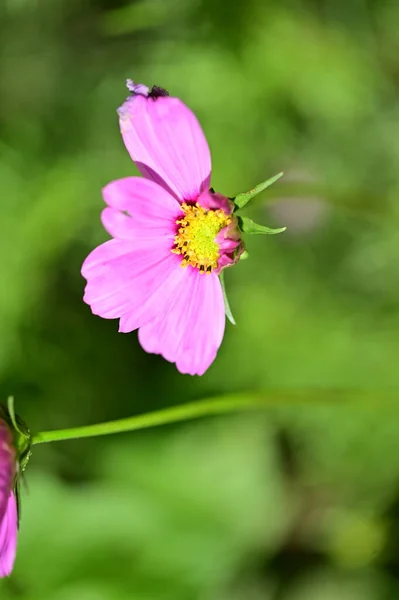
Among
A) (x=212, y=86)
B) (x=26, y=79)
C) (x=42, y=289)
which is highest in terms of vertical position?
(x=26, y=79)

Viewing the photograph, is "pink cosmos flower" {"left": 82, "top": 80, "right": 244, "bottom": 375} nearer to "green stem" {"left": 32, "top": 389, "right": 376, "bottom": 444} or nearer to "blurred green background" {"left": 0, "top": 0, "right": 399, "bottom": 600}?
"green stem" {"left": 32, "top": 389, "right": 376, "bottom": 444}

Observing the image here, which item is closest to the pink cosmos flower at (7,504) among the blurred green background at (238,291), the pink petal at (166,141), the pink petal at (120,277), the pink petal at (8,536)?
the pink petal at (8,536)

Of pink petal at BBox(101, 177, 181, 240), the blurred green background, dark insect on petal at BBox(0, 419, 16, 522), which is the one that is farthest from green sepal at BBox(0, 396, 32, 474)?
the blurred green background

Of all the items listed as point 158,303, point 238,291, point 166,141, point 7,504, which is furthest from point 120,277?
point 238,291

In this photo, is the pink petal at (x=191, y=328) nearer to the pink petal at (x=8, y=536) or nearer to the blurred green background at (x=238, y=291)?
the pink petal at (x=8, y=536)

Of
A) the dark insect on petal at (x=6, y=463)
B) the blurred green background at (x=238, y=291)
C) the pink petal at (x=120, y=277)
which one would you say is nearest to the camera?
the dark insect on petal at (x=6, y=463)

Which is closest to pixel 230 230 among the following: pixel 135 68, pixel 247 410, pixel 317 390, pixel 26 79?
pixel 317 390

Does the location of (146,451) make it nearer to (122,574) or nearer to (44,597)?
(122,574)
